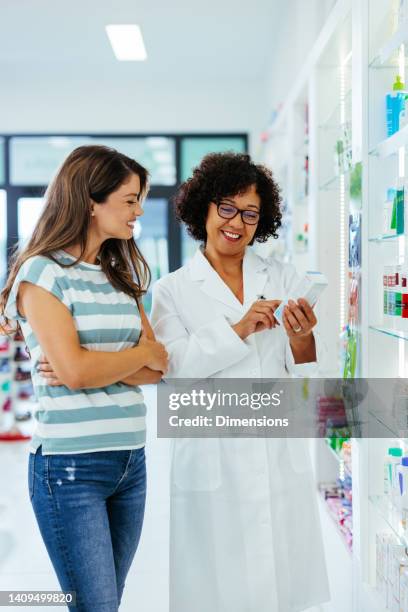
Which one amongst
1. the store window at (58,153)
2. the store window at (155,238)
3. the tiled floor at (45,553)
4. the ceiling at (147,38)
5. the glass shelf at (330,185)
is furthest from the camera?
the store window at (155,238)

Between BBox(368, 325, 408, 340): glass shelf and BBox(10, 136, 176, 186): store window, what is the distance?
5012 millimetres

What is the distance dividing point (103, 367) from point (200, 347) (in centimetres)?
35

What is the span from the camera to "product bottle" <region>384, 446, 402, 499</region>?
6.44 feet

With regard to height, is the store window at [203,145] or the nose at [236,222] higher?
the store window at [203,145]

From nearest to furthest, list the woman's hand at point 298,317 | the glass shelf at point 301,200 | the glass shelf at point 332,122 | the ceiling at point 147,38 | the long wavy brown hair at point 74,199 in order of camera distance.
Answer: the long wavy brown hair at point 74,199 → the woman's hand at point 298,317 → the glass shelf at point 332,122 → the glass shelf at point 301,200 → the ceiling at point 147,38

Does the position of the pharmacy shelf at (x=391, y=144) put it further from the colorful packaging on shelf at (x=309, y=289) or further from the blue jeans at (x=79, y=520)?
the blue jeans at (x=79, y=520)

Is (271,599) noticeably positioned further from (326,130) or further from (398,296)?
(326,130)

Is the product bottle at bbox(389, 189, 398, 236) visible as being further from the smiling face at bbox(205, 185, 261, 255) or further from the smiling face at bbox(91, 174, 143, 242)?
the smiling face at bbox(91, 174, 143, 242)

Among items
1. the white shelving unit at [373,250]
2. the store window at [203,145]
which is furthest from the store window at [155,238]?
the white shelving unit at [373,250]

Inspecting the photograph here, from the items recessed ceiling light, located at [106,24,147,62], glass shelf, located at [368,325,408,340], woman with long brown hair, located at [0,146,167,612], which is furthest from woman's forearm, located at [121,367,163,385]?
recessed ceiling light, located at [106,24,147,62]

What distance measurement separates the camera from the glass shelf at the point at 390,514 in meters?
1.92

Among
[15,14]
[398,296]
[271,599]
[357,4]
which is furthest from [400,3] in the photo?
[15,14]

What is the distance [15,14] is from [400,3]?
382cm

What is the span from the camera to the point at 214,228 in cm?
179
